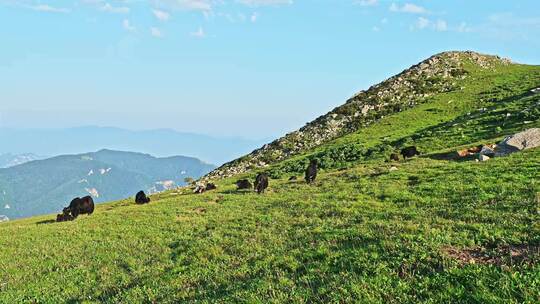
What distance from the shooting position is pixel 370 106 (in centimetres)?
7800

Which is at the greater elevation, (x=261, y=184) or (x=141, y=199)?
(x=141, y=199)

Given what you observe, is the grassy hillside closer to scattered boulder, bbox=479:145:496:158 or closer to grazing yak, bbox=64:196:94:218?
scattered boulder, bbox=479:145:496:158

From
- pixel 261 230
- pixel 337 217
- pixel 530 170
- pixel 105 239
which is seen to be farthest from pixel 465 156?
pixel 105 239

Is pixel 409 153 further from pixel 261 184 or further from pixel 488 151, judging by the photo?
pixel 261 184

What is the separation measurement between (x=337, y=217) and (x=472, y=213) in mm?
6450

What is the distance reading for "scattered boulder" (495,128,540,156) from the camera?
3206cm

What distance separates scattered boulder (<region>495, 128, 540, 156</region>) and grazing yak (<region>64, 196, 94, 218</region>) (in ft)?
118

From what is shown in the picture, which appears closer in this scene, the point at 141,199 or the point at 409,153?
the point at 409,153

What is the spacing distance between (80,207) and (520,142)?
38.6 m

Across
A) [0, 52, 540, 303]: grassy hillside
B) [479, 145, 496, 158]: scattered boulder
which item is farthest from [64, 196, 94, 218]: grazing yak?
[479, 145, 496, 158]: scattered boulder

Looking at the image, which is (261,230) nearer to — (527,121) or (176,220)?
(176,220)

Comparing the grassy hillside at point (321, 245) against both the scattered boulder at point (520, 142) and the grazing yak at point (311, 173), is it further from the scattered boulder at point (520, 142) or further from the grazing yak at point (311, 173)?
the scattered boulder at point (520, 142)

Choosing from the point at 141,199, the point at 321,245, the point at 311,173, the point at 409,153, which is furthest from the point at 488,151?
the point at 141,199

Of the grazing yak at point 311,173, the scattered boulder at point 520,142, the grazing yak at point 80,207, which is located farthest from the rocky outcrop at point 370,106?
the scattered boulder at point 520,142
